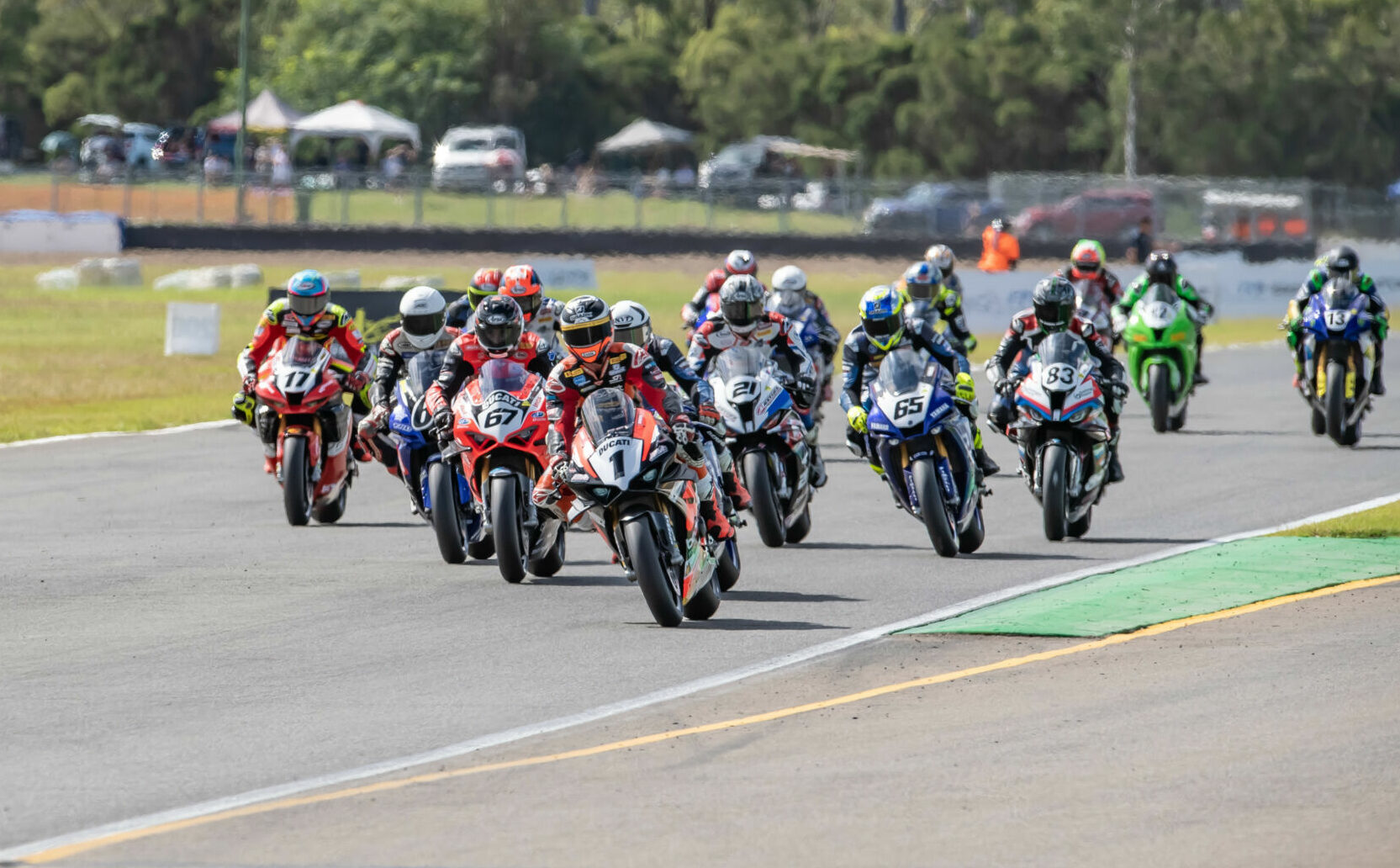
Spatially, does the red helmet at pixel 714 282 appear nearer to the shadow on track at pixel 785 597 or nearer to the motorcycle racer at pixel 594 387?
the shadow on track at pixel 785 597

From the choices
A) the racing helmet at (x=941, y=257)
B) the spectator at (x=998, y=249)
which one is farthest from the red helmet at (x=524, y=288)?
the spectator at (x=998, y=249)

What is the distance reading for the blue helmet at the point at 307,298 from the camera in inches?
619

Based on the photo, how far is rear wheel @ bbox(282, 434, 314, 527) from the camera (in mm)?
15672

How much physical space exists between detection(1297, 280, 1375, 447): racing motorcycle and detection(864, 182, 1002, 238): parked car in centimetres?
2945

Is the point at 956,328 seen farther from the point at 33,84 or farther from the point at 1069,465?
the point at 33,84

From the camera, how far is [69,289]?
43.0 meters

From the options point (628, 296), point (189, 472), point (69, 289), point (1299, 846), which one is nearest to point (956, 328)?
point (189, 472)

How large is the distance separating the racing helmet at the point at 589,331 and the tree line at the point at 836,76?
6390 centimetres

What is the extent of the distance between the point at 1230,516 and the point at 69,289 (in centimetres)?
3063

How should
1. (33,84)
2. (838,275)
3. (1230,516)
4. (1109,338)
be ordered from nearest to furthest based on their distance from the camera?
(1230,516) → (1109,338) → (838,275) → (33,84)

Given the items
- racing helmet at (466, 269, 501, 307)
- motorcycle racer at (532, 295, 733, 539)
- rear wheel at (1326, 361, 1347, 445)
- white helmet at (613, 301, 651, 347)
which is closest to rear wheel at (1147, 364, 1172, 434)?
rear wheel at (1326, 361, 1347, 445)

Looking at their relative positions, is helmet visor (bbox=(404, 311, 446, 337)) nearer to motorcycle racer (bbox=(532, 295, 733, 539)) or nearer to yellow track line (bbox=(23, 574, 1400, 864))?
motorcycle racer (bbox=(532, 295, 733, 539))

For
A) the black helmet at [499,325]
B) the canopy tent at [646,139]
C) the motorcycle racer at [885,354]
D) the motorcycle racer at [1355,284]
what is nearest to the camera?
the black helmet at [499,325]

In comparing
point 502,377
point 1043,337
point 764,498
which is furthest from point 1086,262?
point 502,377
